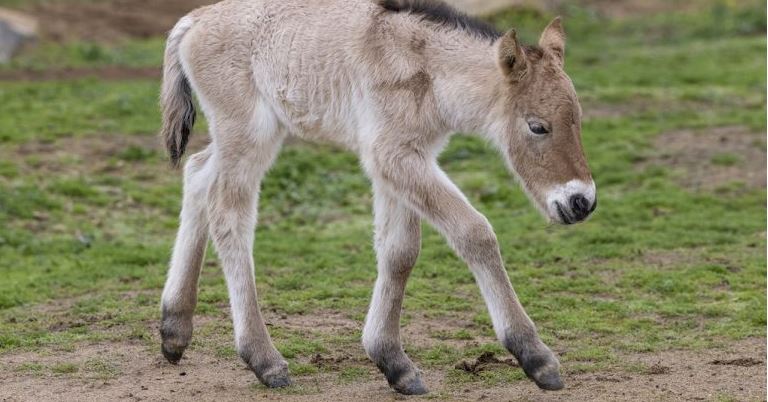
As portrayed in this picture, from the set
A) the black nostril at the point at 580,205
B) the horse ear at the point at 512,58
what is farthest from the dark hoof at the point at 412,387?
the horse ear at the point at 512,58

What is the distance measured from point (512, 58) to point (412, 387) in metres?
1.84

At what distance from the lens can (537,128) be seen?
6781 mm

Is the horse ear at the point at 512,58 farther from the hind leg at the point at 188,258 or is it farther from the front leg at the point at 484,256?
the hind leg at the point at 188,258

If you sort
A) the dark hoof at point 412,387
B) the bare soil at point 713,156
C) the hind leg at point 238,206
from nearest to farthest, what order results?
the dark hoof at point 412,387, the hind leg at point 238,206, the bare soil at point 713,156

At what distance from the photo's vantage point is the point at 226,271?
7.60 metres

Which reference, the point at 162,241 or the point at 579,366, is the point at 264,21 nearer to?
the point at 579,366

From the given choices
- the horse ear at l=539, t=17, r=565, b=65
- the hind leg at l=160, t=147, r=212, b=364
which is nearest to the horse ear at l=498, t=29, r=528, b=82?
the horse ear at l=539, t=17, r=565, b=65

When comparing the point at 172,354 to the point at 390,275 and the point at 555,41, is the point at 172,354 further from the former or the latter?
the point at 555,41

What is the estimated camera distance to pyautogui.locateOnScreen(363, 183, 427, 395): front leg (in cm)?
727

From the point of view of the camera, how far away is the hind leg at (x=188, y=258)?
7930 millimetres

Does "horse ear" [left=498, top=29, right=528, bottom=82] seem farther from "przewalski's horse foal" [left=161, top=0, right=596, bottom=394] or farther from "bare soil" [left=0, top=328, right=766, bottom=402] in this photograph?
"bare soil" [left=0, top=328, right=766, bottom=402]

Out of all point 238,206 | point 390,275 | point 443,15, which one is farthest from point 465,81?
point 238,206

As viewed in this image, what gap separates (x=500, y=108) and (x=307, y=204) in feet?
19.7

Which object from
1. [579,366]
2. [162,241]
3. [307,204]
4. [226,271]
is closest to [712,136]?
[307,204]
